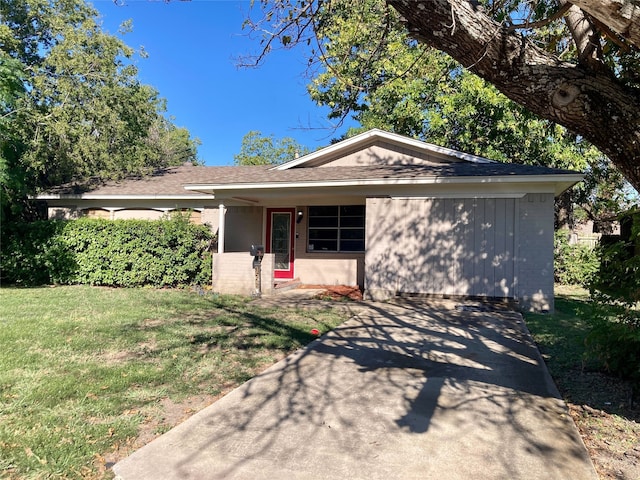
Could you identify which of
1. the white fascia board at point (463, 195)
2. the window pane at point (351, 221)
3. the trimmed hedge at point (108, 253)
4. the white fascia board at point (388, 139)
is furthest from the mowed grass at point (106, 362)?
the white fascia board at point (388, 139)

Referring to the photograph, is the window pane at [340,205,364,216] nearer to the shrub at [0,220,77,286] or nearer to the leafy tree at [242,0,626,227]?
the leafy tree at [242,0,626,227]

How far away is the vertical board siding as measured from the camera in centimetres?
983

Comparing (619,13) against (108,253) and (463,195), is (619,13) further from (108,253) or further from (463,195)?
(108,253)

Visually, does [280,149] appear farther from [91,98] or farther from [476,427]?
[476,427]

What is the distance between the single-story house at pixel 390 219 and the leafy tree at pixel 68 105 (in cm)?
251

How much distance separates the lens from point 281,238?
1380 cm

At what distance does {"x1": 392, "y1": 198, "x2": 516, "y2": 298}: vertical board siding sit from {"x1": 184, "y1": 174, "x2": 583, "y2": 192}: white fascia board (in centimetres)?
69

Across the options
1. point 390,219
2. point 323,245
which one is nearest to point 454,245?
point 390,219

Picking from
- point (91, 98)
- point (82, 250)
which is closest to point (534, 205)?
point (82, 250)

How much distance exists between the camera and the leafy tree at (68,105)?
46.2 feet

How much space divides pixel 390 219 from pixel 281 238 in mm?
4362

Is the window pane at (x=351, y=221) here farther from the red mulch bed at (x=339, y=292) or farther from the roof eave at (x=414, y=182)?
the roof eave at (x=414, y=182)

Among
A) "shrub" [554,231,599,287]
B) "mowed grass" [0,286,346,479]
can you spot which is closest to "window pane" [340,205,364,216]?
"mowed grass" [0,286,346,479]

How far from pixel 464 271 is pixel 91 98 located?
13.9 meters
